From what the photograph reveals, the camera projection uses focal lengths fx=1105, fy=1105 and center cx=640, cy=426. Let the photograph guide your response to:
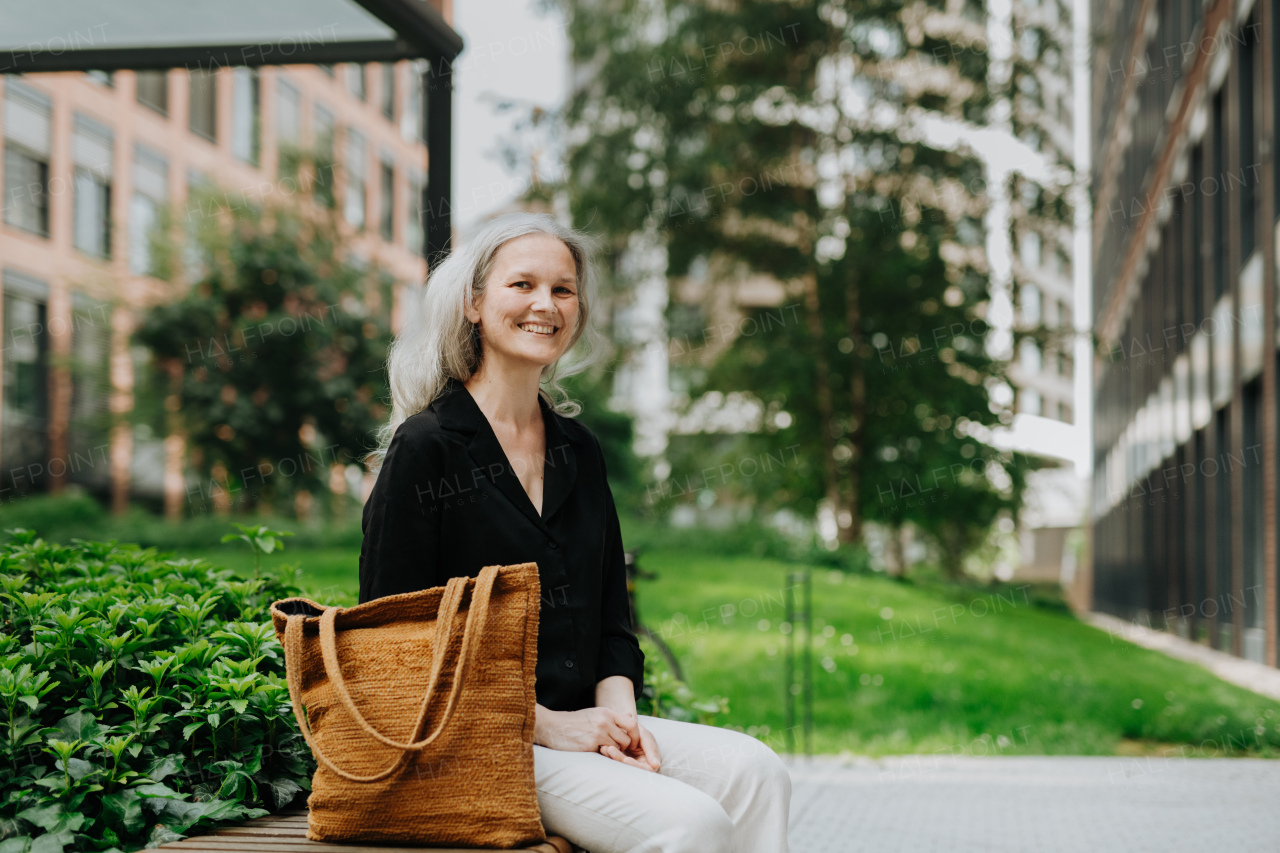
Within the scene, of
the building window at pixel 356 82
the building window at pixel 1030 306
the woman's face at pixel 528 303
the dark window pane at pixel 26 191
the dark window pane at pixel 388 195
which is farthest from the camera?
the dark window pane at pixel 388 195

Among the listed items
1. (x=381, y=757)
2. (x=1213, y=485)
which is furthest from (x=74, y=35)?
(x=1213, y=485)

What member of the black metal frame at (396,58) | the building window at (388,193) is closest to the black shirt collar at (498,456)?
the black metal frame at (396,58)

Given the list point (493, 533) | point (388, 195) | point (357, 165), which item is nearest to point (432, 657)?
point (493, 533)

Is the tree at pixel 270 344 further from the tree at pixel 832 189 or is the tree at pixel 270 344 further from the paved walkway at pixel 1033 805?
the paved walkway at pixel 1033 805

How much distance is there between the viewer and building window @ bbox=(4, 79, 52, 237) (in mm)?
22203

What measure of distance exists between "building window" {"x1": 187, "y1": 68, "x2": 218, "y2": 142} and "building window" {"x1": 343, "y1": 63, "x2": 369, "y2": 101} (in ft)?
21.2

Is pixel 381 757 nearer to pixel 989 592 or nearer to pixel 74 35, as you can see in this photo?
pixel 74 35

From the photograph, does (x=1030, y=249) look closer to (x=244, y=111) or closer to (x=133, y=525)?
(x=133, y=525)

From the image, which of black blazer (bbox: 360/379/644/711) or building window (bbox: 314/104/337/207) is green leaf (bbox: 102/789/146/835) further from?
building window (bbox: 314/104/337/207)

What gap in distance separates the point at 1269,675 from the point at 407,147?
33.6 meters

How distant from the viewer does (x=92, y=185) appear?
81.1ft

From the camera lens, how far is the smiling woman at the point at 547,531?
2.31 m

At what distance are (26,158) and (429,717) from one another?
81.7 ft

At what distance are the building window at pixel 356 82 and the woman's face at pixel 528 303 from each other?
115 feet
